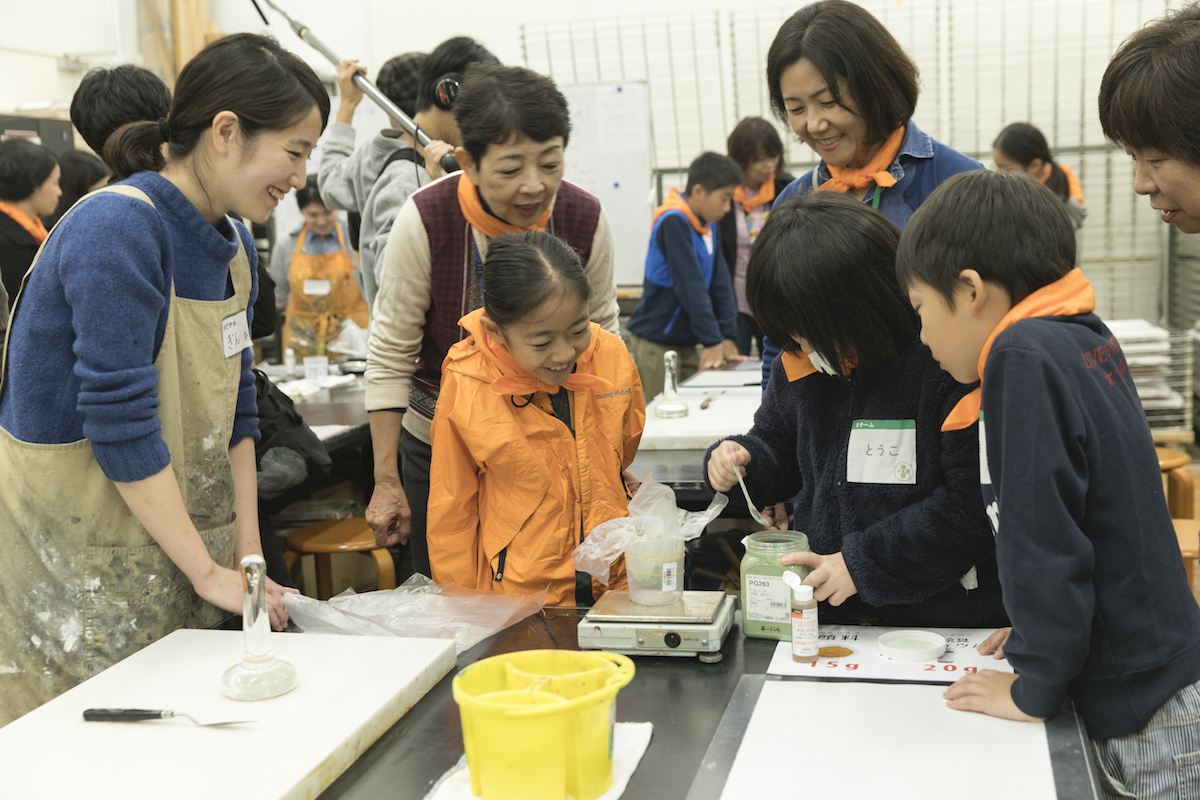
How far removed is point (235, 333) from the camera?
153 cm

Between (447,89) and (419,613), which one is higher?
(447,89)

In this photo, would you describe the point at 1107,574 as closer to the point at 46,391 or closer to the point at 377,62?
the point at 46,391

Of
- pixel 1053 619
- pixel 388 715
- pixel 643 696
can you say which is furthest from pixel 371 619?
pixel 1053 619

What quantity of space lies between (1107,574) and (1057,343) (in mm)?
244

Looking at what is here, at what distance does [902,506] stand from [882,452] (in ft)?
0.25

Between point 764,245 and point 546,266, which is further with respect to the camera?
point 546,266

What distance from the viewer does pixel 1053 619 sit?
984 millimetres

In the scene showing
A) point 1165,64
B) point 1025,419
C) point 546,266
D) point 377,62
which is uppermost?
point 377,62

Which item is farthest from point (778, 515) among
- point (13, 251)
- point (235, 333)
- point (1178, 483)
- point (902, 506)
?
point (13, 251)

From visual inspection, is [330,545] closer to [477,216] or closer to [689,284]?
[477,216]

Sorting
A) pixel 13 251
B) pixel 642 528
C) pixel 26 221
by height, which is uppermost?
pixel 26 221

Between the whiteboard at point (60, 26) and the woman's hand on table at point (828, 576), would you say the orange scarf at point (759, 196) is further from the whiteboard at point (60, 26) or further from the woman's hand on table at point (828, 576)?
the whiteboard at point (60, 26)

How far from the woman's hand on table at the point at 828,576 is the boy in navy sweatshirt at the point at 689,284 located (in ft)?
9.74

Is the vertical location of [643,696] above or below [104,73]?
below
